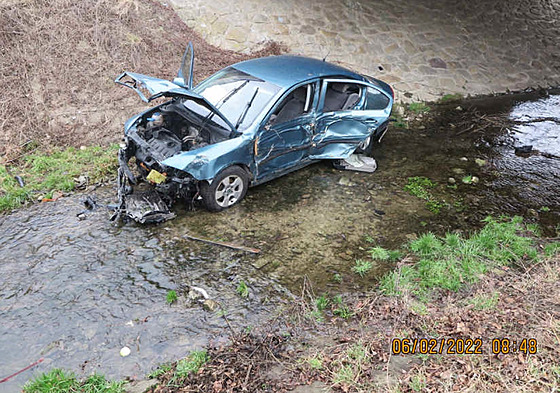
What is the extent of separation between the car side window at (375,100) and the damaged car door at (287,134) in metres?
1.26

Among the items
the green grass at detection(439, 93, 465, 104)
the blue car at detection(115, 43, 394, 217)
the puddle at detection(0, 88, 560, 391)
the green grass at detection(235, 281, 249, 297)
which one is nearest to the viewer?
the puddle at detection(0, 88, 560, 391)

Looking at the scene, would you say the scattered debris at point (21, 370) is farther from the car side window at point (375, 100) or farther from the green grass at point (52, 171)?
the car side window at point (375, 100)

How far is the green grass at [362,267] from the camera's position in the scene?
5.38 metres

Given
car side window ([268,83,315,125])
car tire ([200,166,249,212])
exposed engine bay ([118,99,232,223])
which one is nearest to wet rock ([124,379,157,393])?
exposed engine bay ([118,99,232,223])

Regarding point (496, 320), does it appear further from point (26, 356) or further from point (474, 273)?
point (26, 356)

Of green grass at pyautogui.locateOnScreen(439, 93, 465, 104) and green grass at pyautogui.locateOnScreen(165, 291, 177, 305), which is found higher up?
green grass at pyautogui.locateOnScreen(165, 291, 177, 305)

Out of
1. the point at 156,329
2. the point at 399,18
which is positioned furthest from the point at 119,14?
the point at 156,329

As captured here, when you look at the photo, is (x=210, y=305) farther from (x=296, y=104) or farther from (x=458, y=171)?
(x=458, y=171)

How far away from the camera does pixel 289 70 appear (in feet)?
22.3

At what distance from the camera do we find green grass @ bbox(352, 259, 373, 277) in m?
5.38

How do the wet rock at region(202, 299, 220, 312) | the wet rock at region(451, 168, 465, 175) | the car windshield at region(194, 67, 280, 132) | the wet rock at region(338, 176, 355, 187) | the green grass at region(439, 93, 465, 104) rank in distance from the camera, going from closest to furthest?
1. the wet rock at region(202, 299, 220, 312)
2. the car windshield at region(194, 67, 280, 132)
3. the wet rock at region(338, 176, 355, 187)
4. the wet rock at region(451, 168, 465, 175)
5. the green grass at region(439, 93, 465, 104)

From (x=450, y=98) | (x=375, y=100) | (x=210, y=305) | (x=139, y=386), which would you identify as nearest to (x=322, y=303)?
(x=210, y=305)

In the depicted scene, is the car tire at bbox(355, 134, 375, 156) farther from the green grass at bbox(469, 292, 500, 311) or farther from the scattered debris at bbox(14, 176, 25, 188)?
the scattered debris at bbox(14, 176, 25, 188)

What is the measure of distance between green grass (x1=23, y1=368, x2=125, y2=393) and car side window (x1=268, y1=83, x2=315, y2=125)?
3990 millimetres
